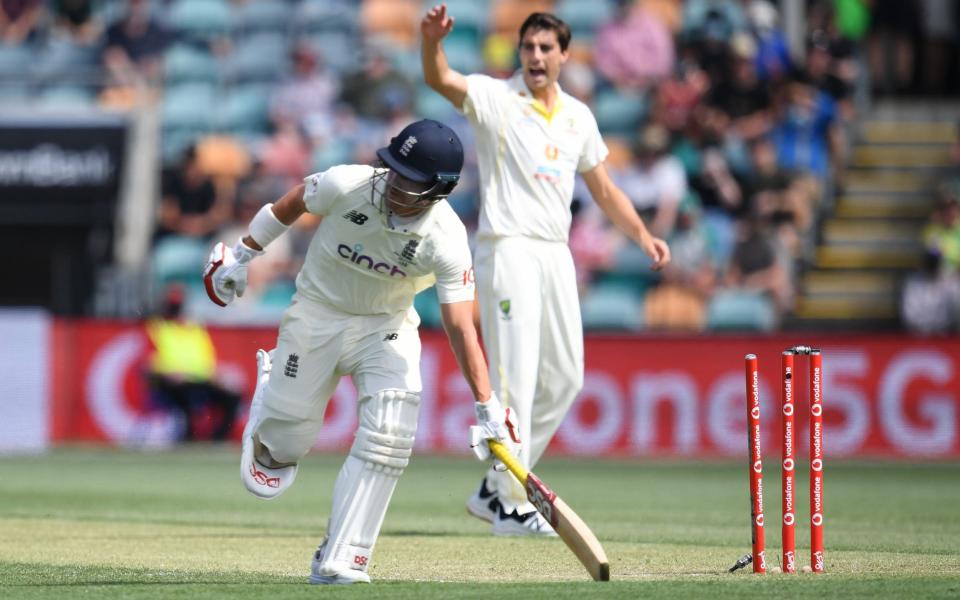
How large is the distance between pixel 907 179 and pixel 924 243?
1.34 m

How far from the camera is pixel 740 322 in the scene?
1559 cm

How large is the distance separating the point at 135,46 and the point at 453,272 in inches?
526

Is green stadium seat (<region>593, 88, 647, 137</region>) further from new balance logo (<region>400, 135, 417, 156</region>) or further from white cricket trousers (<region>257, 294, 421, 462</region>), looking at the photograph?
new balance logo (<region>400, 135, 417, 156</region>)

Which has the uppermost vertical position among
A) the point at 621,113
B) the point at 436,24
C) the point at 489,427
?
the point at 436,24

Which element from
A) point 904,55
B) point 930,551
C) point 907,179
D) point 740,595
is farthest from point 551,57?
point 904,55

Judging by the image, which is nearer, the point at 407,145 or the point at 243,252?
the point at 407,145

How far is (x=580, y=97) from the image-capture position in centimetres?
1689

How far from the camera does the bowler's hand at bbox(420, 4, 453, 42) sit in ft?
23.2

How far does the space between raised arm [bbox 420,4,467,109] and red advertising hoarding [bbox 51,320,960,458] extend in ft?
23.4

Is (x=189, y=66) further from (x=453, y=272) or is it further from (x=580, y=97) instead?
(x=453, y=272)

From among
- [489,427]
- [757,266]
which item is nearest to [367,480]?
[489,427]

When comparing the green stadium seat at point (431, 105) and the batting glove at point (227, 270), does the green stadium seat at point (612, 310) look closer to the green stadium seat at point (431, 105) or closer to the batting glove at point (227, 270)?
the green stadium seat at point (431, 105)

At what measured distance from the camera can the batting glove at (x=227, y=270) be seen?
614 cm

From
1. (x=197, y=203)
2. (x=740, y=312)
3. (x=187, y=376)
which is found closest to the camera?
(x=740, y=312)
